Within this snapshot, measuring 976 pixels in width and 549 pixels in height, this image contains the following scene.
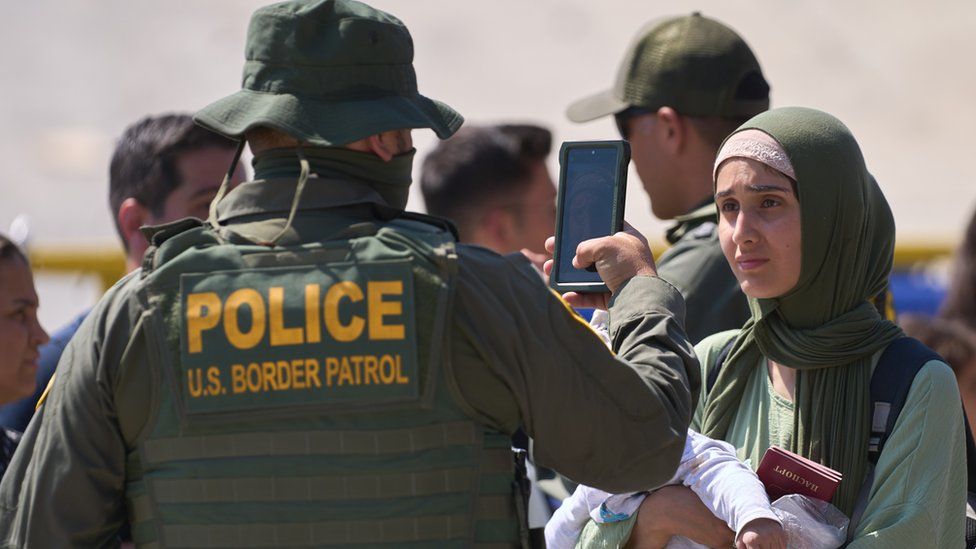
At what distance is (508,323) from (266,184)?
55 cm

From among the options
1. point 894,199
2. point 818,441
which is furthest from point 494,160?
point 894,199

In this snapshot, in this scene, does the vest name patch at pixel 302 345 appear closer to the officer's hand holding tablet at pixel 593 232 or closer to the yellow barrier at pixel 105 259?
the officer's hand holding tablet at pixel 593 232

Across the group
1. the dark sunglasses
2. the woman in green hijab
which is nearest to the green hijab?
the woman in green hijab

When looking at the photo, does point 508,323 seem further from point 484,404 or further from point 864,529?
point 864,529

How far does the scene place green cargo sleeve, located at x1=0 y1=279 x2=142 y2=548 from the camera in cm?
258

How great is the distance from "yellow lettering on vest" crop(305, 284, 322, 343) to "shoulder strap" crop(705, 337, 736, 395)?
1.24m

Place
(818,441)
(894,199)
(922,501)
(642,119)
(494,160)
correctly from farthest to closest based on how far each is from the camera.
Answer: (894,199) → (494,160) → (642,119) → (818,441) → (922,501)

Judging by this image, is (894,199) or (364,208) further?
(894,199)

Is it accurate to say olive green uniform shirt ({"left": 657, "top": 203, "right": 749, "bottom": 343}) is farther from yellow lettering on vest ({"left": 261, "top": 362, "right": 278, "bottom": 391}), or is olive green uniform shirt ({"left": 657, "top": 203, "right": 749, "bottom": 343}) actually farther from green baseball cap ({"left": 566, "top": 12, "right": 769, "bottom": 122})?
yellow lettering on vest ({"left": 261, "top": 362, "right": 278, "bottom": 391})

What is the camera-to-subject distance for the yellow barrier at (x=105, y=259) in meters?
12.2

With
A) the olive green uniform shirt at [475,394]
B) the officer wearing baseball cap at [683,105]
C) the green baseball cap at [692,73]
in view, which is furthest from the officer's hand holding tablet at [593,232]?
the green baseball cap at [692,73]

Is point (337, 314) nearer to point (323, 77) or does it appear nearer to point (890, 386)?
point (323, 77)

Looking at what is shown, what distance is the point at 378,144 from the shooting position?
8.98 feet

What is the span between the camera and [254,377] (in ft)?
8.33
